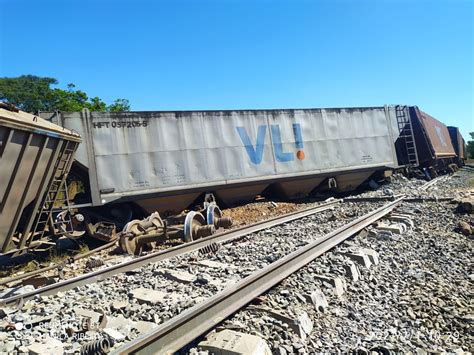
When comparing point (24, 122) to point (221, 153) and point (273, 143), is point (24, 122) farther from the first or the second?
point (273, 143)

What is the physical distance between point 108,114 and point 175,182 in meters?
2.74

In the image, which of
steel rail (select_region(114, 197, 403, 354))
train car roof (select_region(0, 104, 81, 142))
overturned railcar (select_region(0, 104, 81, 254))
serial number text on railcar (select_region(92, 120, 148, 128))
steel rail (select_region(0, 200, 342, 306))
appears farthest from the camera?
serial number text on railcar (select_region(92, 120, 148, 128))

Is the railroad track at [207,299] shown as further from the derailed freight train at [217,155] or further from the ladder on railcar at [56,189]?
the ladder on railcar at [56,189]

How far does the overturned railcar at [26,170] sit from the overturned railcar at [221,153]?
256cm

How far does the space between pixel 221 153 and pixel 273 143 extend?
2180 mm

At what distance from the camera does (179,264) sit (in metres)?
5.53

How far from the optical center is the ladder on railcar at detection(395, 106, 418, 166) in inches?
664

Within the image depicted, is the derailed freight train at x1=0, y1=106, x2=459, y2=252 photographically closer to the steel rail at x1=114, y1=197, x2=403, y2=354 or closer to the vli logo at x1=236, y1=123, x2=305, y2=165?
the vli logo at x1=236, y1=123, x2=305, y2=165

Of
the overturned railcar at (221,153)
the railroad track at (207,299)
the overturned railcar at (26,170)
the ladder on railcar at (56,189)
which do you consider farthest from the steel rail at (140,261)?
the overturned railcar at (221,153)

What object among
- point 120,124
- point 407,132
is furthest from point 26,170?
point 407,132

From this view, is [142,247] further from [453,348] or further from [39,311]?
[453,348]

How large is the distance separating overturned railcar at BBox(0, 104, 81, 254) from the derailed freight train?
0.20 metres

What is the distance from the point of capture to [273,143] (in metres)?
12.9

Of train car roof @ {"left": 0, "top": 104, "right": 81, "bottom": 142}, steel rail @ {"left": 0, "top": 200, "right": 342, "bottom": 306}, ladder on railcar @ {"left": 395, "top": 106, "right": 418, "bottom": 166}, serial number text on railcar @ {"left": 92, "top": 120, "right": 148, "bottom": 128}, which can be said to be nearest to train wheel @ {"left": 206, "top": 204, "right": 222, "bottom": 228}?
steel rail @ {"left": 0, "top": 200, "right": 342, "bottom": 306}
